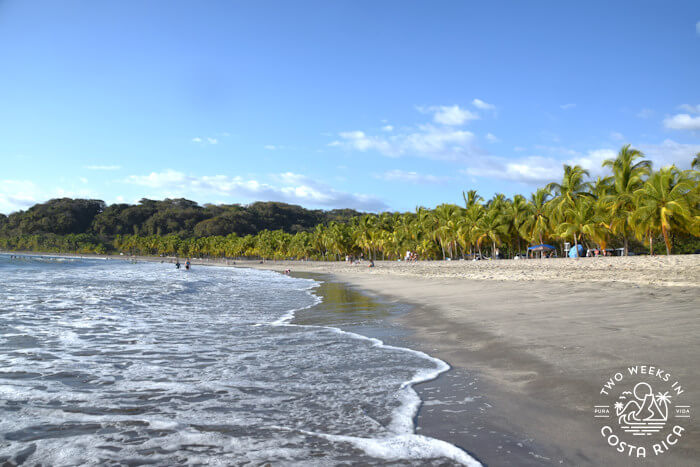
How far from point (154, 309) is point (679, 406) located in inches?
497

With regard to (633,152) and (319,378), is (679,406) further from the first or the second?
(633,152)

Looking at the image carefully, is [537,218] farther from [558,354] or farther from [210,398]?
[210,398]

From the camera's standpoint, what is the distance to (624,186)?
3738 centimetres

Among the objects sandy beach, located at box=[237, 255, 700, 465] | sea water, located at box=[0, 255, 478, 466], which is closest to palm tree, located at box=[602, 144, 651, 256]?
sandy beach, located at box=[237, 255, 700, 465]

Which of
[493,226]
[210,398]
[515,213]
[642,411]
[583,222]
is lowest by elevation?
[210,398]

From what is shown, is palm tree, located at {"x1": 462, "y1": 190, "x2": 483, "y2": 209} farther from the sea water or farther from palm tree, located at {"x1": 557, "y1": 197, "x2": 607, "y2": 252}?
the sea water

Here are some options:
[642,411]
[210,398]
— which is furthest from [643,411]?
[210,398]

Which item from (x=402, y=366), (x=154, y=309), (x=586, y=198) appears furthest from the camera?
(x=586, y=198)

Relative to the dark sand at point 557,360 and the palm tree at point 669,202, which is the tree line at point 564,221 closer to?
the palm tree at point 669,202

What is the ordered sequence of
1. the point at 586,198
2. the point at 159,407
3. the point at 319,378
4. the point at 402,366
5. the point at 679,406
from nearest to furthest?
the point at 679,406
the point at 159,407
the point at 319,378
the point at 402,366
the point at 586,198

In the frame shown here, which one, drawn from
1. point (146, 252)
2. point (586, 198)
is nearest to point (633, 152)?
point (586, 198)

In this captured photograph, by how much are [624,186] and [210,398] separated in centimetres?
4270

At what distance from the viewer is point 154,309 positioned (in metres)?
12.6

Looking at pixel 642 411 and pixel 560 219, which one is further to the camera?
pixel 560 219
